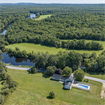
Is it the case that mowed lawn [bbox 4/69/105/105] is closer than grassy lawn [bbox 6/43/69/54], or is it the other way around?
mowed lawn [bbox 4/69/105/105]

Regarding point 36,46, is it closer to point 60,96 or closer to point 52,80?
point 52,80

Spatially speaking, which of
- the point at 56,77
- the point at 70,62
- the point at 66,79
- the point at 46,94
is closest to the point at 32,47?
the point at 70,62

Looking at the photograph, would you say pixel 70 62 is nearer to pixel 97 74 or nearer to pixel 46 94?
pixel 97 74

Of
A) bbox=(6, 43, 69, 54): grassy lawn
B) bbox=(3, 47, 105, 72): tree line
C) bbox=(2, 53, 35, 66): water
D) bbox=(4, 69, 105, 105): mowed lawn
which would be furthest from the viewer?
bbox=(6, 43, 69, 54): grassy lawn

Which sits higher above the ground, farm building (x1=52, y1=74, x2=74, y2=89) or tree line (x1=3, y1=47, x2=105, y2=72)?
tree line (x1=3, y1=47, x2=105, y2=72)

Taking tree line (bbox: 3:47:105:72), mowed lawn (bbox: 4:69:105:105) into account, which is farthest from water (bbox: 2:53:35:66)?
mowed lawn (bbox: 4:69:105:105)

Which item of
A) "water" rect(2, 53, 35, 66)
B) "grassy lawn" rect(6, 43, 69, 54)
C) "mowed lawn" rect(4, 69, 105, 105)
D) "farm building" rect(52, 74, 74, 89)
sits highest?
"grassy lawn" rect(6, 43, 69, 54)

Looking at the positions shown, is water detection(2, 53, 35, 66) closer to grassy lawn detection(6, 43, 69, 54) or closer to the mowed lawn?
grassy lawn detection(6, 43, 69, 54)

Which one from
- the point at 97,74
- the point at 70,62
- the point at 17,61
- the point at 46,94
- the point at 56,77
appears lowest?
the point at 46,94

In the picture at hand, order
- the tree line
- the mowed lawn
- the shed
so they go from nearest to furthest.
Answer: the mowed lawn < the shed < the tree line
